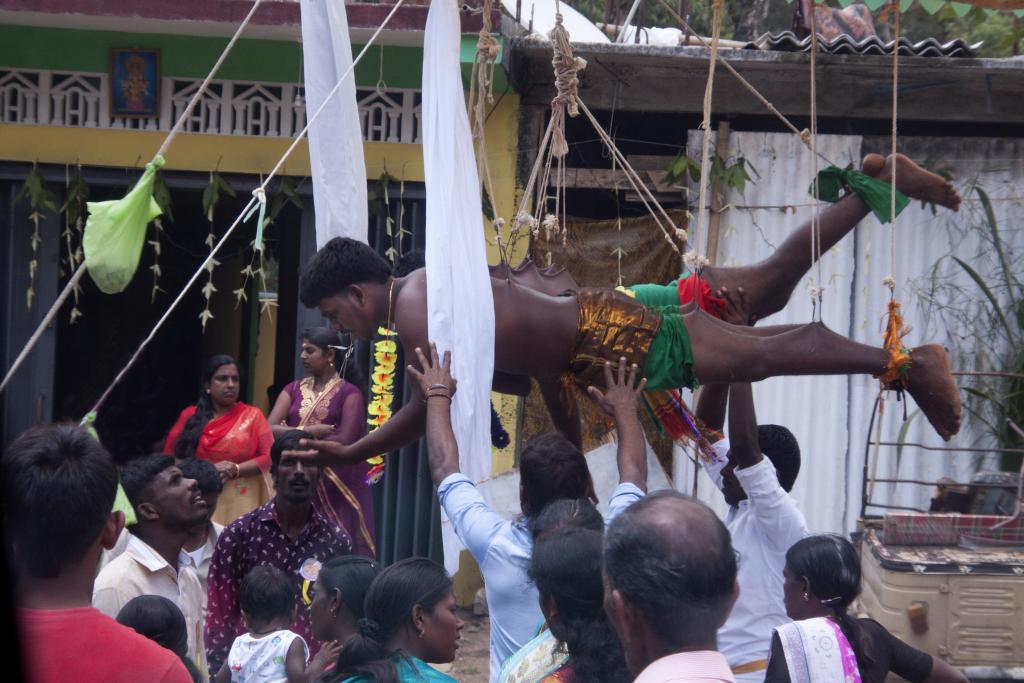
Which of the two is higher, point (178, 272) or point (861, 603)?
point (178, 272)

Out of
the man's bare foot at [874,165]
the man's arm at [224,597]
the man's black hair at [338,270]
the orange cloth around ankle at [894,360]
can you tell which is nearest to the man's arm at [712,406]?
the orange cloth around ankle at [894,360]

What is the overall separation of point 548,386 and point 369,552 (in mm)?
1603

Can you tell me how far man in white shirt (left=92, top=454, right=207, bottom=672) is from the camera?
121 inches

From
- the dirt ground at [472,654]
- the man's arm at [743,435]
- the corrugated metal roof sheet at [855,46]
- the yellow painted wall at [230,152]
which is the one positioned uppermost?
the corrugated metal roof sheet at [855,46]

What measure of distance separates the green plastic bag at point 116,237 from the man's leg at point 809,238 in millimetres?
1763

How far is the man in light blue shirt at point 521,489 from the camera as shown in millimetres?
2438

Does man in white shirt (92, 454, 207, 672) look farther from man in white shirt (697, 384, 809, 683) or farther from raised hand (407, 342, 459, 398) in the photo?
man in white shirt (697, 384, 809, 683)

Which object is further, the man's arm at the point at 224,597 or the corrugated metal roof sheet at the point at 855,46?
the corrugated metal roof sheet at the point at 855,46

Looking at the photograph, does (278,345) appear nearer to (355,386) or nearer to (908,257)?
(355,386)

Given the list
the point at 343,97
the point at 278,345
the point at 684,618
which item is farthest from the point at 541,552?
the point at 278,345

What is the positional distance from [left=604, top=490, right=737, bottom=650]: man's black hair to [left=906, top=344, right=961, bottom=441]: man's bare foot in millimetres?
1721

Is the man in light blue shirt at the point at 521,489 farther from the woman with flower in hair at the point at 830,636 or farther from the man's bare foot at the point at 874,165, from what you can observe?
the man's bare foot at the point at 874,165

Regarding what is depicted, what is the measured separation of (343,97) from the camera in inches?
138

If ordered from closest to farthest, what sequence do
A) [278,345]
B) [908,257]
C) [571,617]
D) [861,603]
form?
[571,617] → [861,603] → [908,257] → [278,345]
